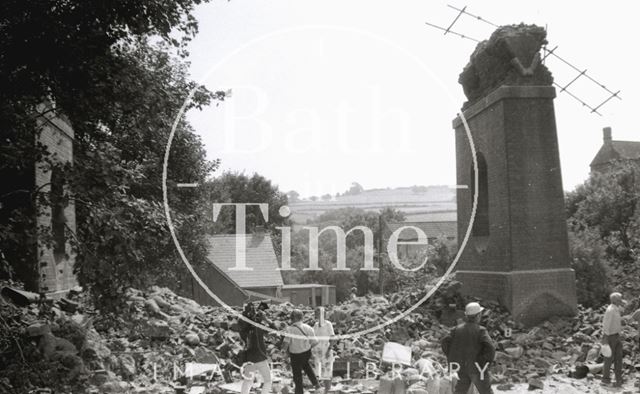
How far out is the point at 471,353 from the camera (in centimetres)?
743

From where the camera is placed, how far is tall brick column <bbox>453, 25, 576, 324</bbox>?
1412 centimetres

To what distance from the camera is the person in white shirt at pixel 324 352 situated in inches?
409

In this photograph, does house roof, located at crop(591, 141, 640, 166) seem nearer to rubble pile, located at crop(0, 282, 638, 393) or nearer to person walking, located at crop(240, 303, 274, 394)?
rubble pile, located at crop(0, 282, 638, 393)

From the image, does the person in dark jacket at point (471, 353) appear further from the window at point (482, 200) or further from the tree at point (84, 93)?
the window at point (482, 200)

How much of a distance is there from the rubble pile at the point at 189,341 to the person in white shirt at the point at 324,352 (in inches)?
30.3

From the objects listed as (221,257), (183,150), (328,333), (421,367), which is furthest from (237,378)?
(221,257)

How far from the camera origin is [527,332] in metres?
13.5

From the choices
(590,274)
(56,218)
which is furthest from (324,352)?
(590,274)

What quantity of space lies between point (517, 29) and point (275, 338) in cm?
1053

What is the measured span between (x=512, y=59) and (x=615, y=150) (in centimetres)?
5869

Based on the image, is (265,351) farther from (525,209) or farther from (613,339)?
(525,209)

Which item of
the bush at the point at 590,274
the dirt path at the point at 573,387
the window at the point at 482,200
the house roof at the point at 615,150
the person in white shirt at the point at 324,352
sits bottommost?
the dirt path at the point at 573,387

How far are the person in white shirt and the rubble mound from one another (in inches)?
337

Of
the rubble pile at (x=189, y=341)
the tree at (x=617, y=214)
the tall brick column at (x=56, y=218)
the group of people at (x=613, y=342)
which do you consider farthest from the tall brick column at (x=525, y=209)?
the tree at (x=617, y=214)
